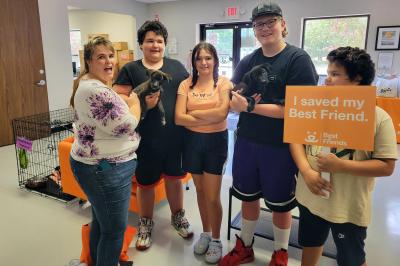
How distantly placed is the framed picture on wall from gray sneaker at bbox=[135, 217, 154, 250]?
5.09m

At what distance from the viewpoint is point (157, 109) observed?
1797 millimetres

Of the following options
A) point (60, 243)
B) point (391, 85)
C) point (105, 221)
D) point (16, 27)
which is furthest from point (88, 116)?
point (391, 85)

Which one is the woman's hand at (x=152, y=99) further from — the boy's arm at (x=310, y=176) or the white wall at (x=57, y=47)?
the white wall at (x=57, y=47)

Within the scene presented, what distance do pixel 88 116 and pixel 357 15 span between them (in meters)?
5.61

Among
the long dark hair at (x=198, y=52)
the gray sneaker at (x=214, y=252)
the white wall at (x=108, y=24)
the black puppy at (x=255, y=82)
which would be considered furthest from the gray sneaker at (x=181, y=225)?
→ the white wall at (x=108, y=24)

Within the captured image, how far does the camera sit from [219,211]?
6.07ft

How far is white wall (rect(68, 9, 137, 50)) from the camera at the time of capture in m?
7.31

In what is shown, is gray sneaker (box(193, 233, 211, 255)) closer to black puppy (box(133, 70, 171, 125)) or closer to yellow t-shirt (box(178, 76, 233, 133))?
yellow t-shirt (box(178, 76, 233, 133))

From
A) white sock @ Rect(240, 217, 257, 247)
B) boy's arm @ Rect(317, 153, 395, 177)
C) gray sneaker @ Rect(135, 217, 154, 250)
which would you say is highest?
boy's arm @ Rect(317, 153, 395, 177)

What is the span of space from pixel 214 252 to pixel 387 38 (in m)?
5.08

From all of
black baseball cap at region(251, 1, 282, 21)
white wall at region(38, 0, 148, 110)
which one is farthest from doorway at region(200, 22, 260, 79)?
black baseball cap at region(251, 1, 282, 21)

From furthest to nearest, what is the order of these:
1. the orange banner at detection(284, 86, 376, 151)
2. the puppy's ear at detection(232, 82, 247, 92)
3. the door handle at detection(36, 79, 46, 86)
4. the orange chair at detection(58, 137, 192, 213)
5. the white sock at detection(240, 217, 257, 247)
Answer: the door handle at detection(36, 79, 46, 86) → the orange chair at detection(58, 137, 192, 213) → the white sock at detection(240, 217, 257, 247) → the puppy's ear at detection(232, 82, 247, 92) → the orange banner at detection(284, 86, 376, 151)

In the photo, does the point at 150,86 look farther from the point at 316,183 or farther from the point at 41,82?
the point at 41,82

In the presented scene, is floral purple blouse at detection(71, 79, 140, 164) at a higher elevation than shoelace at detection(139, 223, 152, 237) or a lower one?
higher
